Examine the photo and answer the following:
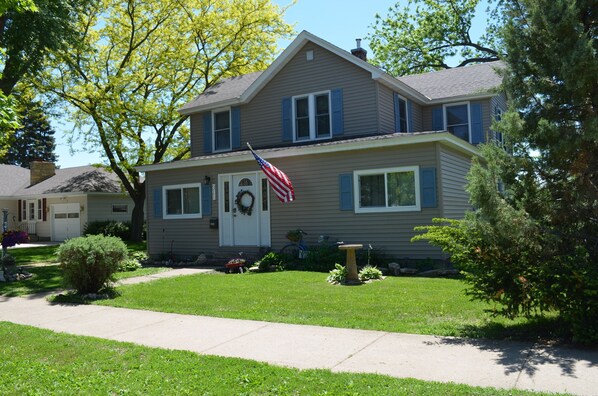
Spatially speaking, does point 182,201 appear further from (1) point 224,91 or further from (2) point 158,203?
(1) point 224,91

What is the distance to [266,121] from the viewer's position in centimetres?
1738

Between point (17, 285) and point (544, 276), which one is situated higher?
point (544, 276)

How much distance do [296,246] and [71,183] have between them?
803 inches

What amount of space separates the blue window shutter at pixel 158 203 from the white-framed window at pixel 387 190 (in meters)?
7.27

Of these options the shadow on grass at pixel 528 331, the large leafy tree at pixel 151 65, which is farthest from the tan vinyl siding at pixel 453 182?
the large leafy tree at pixel 151 65

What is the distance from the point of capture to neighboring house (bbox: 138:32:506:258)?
1294 cm

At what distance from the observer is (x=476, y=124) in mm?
17172

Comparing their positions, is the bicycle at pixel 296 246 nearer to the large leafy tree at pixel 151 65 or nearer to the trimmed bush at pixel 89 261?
the trimmed bush at pixel 89 261

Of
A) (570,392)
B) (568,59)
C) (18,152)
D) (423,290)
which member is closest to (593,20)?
(568,59)

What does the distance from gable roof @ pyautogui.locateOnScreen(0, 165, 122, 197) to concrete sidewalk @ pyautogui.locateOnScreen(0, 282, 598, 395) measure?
22.1m

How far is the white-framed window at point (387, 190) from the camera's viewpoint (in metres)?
12.8

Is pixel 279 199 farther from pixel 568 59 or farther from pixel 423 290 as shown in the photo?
pixel 568 59

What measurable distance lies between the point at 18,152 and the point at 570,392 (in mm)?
66762

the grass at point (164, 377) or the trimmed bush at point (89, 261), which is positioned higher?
the trimmed bush at point (89, 261)
